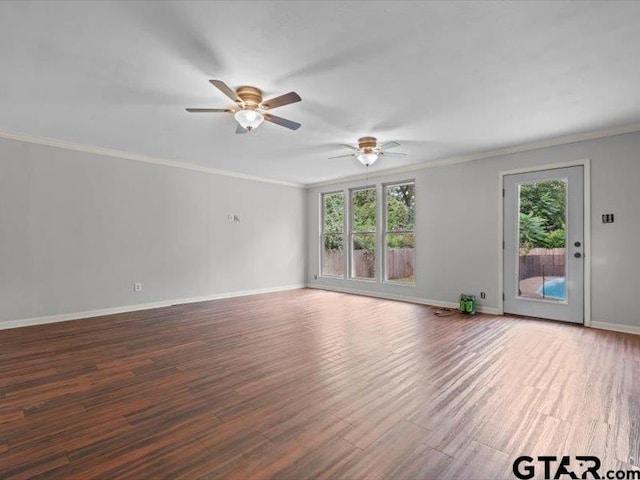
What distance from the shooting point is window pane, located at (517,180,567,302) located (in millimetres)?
4570

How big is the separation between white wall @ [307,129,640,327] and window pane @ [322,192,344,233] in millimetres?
529

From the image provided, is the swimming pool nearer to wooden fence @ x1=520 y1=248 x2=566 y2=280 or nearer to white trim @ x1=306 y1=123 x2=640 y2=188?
wooden fence @ x1=520 y1=248 x2=566 y2=280

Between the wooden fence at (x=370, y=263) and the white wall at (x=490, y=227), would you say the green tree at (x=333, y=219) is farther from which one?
the white wall at (x=490, y=227)

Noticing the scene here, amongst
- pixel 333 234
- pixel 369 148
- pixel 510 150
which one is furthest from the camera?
pixel 333 234

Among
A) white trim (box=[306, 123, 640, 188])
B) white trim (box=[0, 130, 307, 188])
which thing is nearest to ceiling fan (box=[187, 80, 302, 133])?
white trim (box=[0, 130, 307, 188])

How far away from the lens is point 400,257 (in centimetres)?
661

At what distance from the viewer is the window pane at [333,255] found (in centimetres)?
769

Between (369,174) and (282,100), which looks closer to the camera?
(282,100)

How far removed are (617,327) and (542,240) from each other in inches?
55.6

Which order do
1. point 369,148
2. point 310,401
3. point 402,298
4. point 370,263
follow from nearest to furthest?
point 310,401
point 369,148
point 402,298
point 370,263

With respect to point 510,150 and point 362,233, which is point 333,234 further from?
point 510,150

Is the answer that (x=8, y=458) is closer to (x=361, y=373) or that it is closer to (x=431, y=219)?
(x=361, y=373)

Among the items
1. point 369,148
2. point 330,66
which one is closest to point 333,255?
point 369,148

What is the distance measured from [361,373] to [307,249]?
18.4 feet
